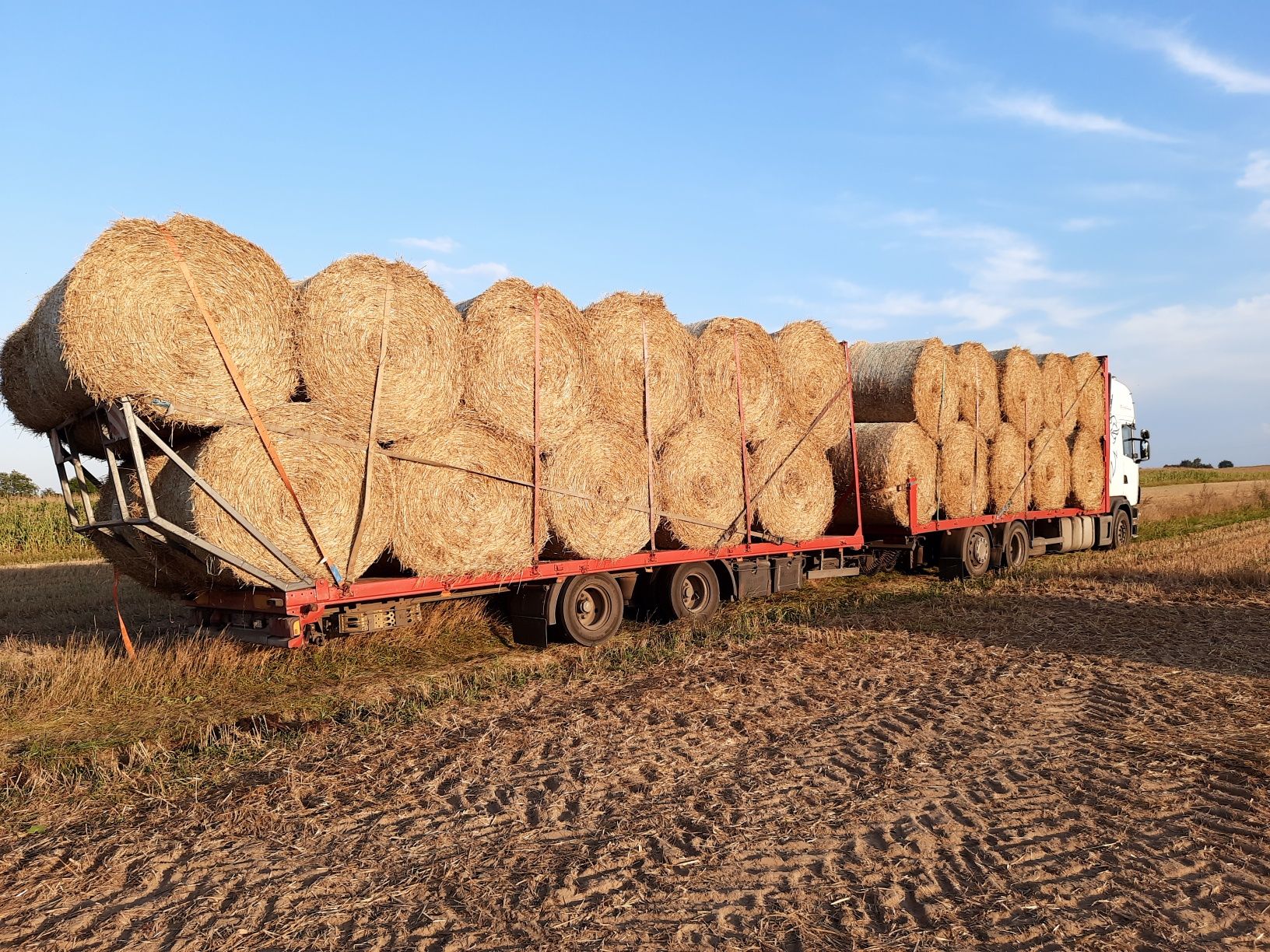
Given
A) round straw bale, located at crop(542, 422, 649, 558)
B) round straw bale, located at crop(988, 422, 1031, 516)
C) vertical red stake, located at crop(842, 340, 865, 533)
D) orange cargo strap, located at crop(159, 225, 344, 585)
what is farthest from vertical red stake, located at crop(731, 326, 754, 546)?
round straw bale, located at crop(988, 422, 1031, 516)

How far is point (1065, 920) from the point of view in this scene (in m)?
3.75

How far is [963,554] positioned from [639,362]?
7358mm

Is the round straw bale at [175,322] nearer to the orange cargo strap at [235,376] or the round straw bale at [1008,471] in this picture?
the orange cargo strap at [235,376]

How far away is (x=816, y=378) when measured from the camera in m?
12.3

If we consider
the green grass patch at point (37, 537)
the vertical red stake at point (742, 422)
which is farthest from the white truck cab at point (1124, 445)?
the green grass patch at point (37, 537)

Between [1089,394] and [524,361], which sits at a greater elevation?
[1089,394]

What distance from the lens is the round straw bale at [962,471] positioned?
563 inches

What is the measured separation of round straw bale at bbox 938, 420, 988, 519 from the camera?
1429 centimetres

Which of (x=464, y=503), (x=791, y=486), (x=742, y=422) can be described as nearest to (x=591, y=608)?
(x=464, y=503)

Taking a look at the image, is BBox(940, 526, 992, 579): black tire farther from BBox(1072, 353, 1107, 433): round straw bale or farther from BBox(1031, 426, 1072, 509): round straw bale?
BBox(1072, 353, 1107, 433): round straw bale

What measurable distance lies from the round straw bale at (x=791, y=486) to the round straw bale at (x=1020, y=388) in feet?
16.4

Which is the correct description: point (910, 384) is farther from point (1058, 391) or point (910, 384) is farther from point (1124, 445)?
point (1124, 445)

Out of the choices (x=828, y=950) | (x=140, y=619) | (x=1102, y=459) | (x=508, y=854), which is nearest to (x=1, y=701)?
(x=140, y=619)

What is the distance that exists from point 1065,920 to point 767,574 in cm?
809
